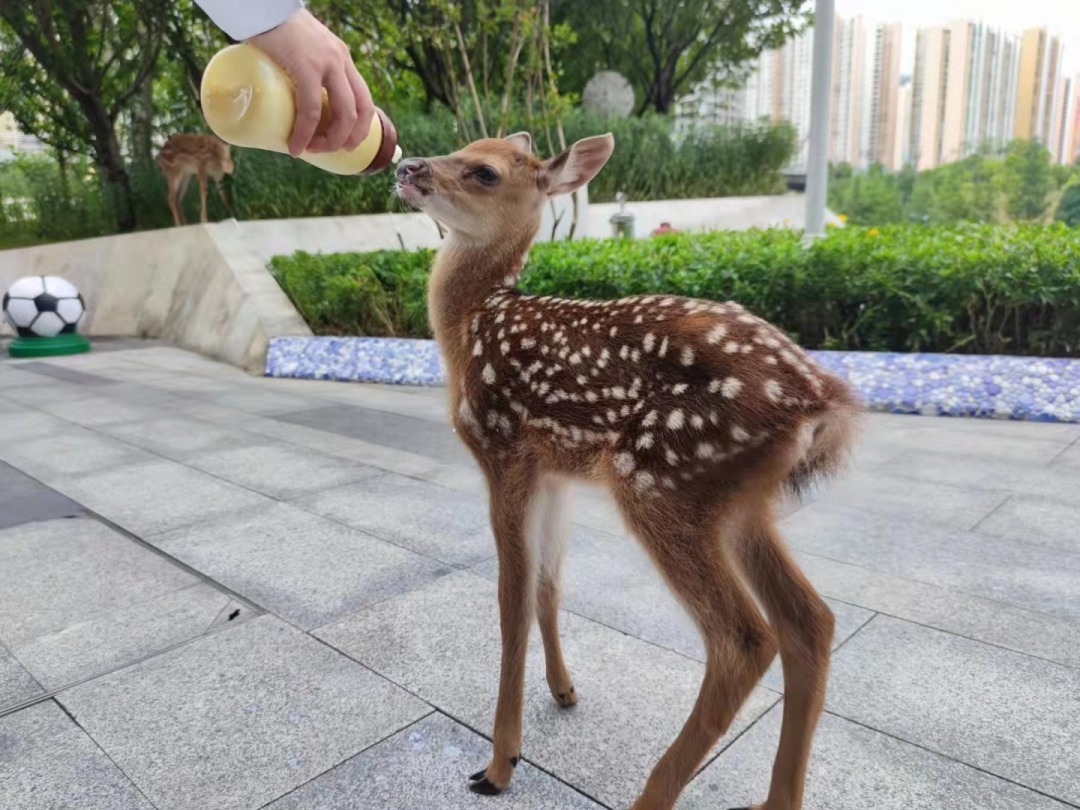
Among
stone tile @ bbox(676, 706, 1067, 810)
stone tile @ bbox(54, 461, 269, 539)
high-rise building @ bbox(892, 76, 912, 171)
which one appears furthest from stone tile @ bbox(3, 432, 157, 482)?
high-rise building @ bbox(892, 76, 912, 171)

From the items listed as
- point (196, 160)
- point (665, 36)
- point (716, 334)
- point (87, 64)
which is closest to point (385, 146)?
point (716, 334)

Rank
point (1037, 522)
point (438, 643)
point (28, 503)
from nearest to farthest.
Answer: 1. point (438, 643)
2. point (1037, 522)
3. point (28, 503)

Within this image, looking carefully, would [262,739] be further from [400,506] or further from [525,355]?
[400,506]

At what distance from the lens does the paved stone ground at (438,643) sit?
232cm

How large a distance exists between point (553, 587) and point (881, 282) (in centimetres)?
500

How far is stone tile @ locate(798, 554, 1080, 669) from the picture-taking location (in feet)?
9.70

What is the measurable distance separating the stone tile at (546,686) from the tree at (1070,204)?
2777cm

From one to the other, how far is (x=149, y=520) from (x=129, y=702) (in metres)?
1.90

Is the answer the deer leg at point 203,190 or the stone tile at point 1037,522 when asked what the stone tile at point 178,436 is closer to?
the stone tile at point 1037,522

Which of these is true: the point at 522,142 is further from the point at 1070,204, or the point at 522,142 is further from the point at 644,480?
the point at 1070,204

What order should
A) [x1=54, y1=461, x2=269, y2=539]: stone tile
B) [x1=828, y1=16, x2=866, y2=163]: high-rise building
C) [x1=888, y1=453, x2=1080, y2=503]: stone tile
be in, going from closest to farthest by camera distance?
1. [x1=54, y1=461, x2=269, y2=539]: stone tile
2. [x1=888, y1=453, x2=1080, y2=503]: stone tile
3. [x1=828, y1=16, x2=866, y2=163]: high-rise building

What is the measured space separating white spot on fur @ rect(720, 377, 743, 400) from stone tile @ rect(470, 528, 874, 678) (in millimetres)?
1107

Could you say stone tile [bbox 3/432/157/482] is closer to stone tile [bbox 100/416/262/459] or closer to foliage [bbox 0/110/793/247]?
stone tile [bbox 100/416/262/459]

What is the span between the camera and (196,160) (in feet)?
36.6
